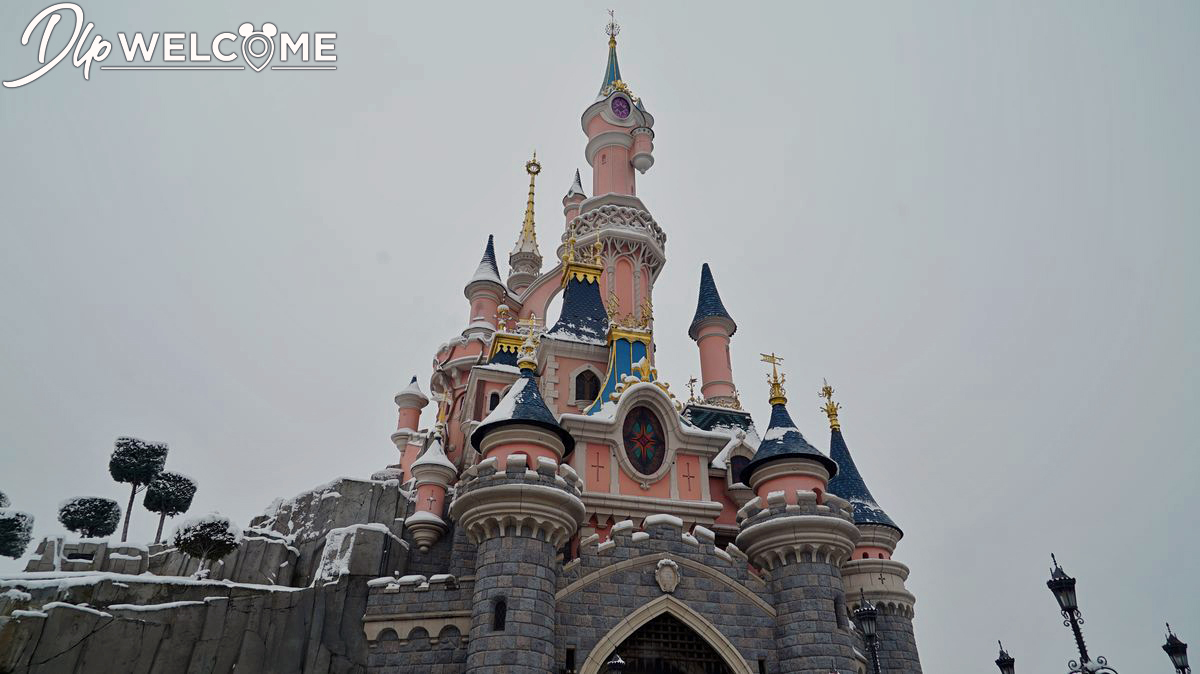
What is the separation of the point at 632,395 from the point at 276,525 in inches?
523

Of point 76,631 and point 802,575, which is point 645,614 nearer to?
point 802,575

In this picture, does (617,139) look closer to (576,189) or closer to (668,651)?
(576,189)

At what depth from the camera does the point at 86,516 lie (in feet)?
85.4

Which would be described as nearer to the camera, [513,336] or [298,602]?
[298,602]

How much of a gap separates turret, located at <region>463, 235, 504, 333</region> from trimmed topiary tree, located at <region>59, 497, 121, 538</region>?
52.8ft

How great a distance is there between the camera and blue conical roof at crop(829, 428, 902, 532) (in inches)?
945

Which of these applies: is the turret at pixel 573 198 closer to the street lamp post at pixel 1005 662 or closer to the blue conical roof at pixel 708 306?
the blue conical roof at pixel 708 306

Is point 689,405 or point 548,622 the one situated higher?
point 689,405

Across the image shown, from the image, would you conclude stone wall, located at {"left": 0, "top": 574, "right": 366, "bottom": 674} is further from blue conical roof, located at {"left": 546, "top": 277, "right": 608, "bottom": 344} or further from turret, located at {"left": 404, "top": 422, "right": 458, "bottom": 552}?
blue conical roof, located at {"left": 546, "top": 277, "right": 608, "bottom": 344}

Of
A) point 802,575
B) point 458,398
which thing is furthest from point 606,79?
point 802,575

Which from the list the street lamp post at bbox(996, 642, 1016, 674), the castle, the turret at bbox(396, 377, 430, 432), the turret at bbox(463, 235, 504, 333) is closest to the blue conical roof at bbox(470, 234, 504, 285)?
the turret at bbox(463, 235, 504, 333)

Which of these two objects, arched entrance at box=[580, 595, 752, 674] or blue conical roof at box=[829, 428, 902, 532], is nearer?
arched entrance at box=[580, 595, 752, 674]

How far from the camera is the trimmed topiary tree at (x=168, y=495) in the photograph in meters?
28.2

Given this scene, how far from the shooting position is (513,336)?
2833 cm
